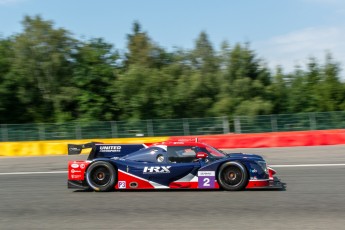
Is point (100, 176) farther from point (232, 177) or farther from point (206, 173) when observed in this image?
point (232, 177)

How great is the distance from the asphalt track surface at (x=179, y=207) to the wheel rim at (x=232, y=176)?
24cm

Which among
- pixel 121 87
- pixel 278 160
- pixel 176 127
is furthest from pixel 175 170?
pixel 121 87

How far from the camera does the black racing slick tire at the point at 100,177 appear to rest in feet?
33.0

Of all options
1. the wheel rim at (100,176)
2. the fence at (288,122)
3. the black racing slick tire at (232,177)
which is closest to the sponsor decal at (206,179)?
the black racing slick tire at (232,177)

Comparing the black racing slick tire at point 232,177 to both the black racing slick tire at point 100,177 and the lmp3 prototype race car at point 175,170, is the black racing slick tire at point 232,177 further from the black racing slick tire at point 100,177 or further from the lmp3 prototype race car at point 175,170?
the black racing slick tire at point 100,177

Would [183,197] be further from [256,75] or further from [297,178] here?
[256,75]

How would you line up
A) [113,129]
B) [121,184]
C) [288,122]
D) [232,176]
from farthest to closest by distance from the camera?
[288,122], [113,129], [121,184], [232,176]

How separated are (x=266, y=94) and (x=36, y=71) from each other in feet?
52.9

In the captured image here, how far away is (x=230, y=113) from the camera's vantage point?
108 feet

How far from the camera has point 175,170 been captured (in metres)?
9.75

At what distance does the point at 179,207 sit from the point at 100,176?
2533 millimetres

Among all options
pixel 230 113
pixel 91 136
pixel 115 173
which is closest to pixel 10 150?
pixel 91 136

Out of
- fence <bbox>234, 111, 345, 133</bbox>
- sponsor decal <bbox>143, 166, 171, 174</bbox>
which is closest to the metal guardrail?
fence <bbox>234, 111, 345, 133</bbox>

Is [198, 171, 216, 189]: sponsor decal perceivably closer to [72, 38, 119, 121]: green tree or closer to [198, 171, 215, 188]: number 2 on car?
[198, 171, 215, 188]: number 2 on car
